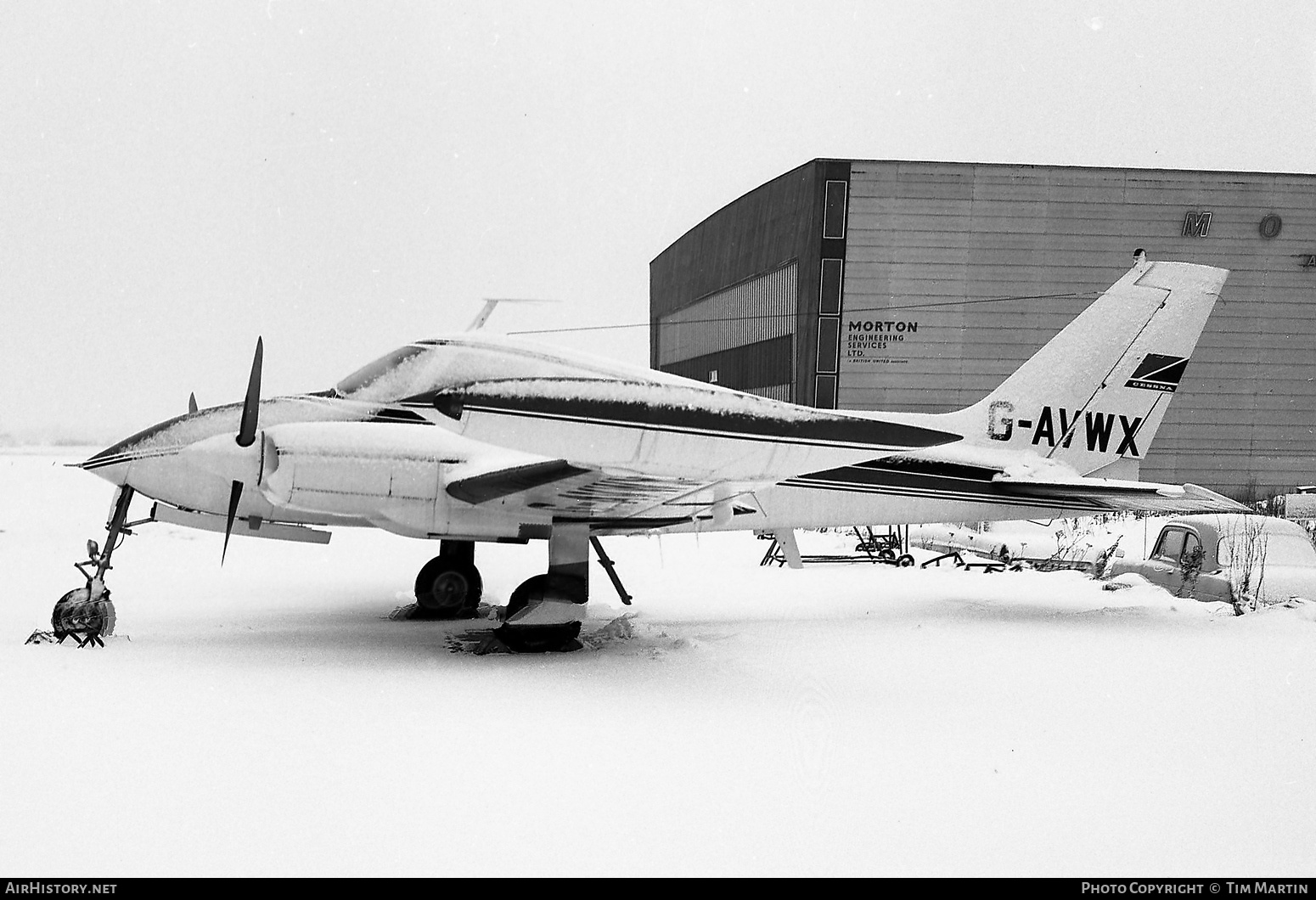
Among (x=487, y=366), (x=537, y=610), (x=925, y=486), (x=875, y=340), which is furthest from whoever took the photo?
(x=875, y=340)

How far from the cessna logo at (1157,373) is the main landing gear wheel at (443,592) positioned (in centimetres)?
746

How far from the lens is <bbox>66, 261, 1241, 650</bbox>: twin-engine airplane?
4.89 m

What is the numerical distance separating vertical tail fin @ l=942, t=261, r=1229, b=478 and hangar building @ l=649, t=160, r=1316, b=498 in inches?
367

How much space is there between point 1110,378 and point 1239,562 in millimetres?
2310

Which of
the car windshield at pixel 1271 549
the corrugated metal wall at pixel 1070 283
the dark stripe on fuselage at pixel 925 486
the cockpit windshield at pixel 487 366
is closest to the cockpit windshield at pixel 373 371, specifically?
the cockpit windshield at pixel 487 366

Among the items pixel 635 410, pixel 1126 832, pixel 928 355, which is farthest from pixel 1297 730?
pixel 928 355

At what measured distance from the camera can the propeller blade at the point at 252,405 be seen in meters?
6.29

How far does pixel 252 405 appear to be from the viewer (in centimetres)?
668

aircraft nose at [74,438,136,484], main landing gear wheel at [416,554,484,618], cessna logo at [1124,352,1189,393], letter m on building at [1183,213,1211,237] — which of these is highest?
letter m on building at [1183,213,1211,237]

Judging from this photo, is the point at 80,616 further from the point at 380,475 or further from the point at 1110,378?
the point at 1110,378

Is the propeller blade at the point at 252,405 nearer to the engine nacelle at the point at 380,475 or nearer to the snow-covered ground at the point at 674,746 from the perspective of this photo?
the engine nacelle at the point at 380,475

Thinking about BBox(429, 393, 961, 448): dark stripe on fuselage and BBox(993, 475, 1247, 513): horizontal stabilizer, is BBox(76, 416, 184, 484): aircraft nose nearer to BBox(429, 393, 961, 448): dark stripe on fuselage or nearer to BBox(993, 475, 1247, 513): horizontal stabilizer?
BBox(429, 393, 961, 448): dark stripe on fuselage

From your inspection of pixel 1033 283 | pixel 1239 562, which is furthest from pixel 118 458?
pixel 1033 283

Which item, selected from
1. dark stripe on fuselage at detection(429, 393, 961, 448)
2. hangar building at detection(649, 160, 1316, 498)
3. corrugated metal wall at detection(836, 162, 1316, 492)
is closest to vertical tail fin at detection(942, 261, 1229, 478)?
dark stripe on fuselage at detection(429, 393, 961, 448)
